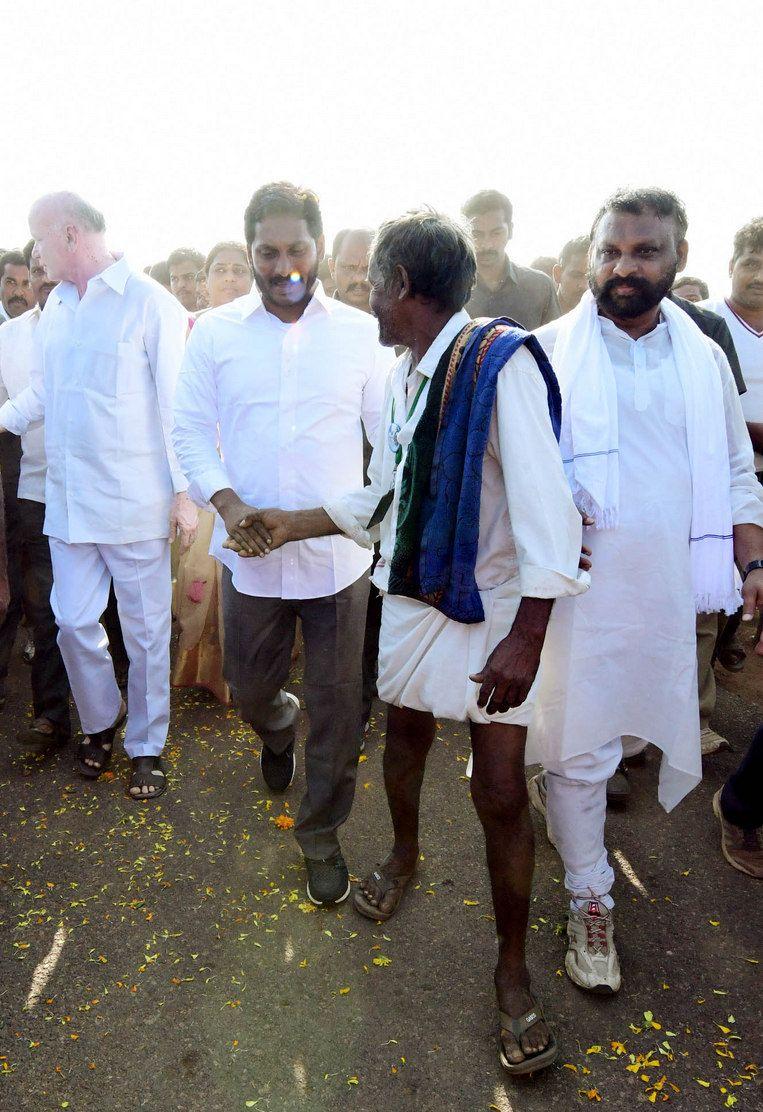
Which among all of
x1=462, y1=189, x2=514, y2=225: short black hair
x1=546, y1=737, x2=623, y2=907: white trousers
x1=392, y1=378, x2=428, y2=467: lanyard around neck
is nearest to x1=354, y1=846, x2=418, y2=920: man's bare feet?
x1=546, y1=737, x2=623, y2=907: white trousers

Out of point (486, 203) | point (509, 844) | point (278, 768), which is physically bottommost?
point (278, 768)

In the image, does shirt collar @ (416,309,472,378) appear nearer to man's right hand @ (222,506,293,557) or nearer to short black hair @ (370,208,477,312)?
short black hair @ (370,208,477,312)

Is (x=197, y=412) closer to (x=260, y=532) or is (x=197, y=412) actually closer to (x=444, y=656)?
(x=260, y=532)

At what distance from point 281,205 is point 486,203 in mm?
2591

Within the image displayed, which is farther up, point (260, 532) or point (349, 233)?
point (349, 233)

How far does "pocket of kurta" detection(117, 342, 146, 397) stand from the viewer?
3.47m

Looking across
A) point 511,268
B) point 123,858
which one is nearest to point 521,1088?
point 123,858

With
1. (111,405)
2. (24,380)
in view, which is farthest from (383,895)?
(24,380)

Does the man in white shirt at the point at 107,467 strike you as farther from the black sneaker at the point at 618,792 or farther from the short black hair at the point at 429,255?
→ the black sneaker at the point at 618,792

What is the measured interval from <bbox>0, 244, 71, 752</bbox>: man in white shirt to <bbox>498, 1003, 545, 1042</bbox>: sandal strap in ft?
8.87

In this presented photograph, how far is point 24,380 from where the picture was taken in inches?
182

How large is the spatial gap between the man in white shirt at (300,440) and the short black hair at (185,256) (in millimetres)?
3615

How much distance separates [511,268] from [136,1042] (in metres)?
4.39

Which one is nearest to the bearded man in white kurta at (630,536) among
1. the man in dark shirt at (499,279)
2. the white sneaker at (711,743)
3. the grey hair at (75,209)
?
the white sneaker at (711,743)
